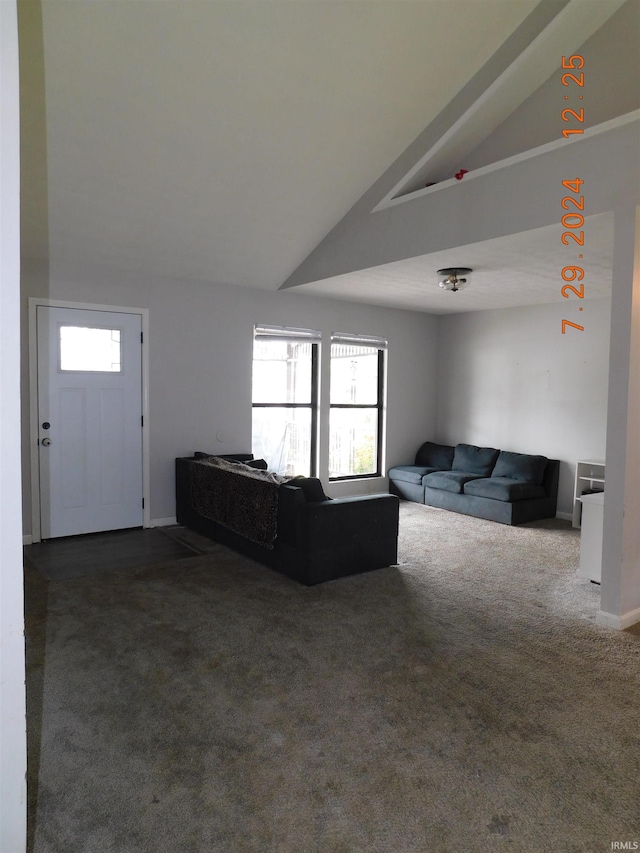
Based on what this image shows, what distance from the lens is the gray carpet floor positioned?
73.0 inches

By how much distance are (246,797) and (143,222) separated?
4.07 m

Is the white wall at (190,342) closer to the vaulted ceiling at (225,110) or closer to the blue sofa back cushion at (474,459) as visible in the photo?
the vaulted ceiling at (225,110)

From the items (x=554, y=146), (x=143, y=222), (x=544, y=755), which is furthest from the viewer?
(x=143, y=222)

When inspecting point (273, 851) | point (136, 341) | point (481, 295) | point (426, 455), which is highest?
point (481, 295)

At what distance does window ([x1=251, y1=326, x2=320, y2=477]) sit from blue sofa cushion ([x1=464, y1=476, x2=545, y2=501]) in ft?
5.97

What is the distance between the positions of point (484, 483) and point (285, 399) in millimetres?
2369

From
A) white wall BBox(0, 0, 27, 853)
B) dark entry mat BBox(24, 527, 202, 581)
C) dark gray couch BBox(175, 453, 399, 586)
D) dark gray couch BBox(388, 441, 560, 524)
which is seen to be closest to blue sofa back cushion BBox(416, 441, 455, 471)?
dark gray couch BBox(388, 441, 560, 524)

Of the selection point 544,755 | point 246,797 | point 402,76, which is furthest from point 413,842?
point 402,76

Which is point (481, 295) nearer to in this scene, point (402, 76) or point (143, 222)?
point (402, 76)

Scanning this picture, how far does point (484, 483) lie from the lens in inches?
245

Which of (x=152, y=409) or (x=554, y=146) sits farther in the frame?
(x=152, y=409)

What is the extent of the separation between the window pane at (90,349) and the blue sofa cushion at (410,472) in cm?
361

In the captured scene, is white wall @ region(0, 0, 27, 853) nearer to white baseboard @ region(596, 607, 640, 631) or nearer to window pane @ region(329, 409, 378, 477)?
white baseboard @ region(596, 607, 640, 631)

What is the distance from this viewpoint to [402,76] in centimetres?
374
